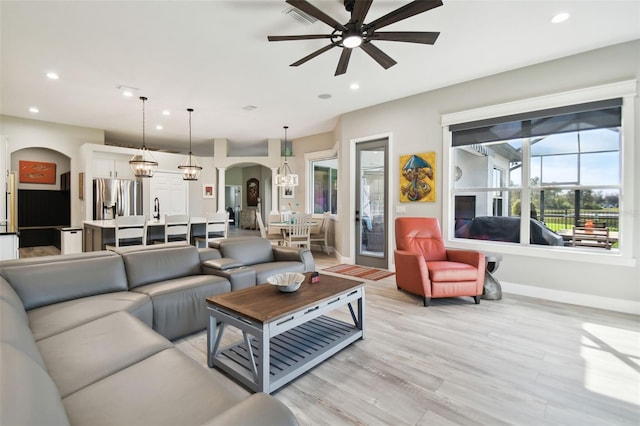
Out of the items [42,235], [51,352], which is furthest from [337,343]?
[42,235]

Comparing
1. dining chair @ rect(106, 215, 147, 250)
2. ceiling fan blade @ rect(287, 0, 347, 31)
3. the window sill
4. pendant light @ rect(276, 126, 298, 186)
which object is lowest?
the window sill

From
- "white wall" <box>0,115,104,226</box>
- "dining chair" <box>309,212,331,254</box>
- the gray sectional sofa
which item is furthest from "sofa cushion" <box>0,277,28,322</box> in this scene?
"white wall" <box>0,115,104,226</box>

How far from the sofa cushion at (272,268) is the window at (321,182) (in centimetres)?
401

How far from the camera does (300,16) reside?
2799mm

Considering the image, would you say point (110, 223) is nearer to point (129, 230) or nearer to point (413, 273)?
point (129, 230)

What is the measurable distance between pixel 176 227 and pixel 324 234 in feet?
11.2

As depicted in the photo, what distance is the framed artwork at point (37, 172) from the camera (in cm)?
741

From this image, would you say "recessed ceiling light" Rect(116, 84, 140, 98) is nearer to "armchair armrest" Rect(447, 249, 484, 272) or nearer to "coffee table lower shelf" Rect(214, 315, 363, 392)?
"coffee table lower shelf" Rect(214, 315, 363, 392)

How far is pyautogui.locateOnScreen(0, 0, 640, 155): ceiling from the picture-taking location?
2744mm

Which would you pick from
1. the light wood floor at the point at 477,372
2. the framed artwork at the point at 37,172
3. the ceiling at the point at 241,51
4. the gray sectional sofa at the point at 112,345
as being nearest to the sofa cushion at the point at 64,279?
the gray sectional sofa at the point at 112,345

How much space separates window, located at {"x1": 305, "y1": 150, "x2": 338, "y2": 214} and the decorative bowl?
5.14 metres

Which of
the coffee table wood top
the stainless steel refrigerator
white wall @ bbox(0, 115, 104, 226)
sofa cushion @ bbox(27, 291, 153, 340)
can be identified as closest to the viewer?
sofa cushion @ bbox(27, 291, 153, 340)

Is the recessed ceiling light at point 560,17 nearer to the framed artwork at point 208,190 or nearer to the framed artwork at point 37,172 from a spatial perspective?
the framed artwork at point 208,190

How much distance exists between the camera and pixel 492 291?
3.74 meters
